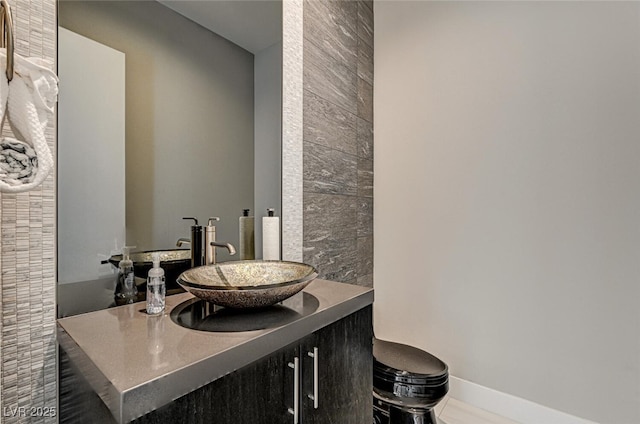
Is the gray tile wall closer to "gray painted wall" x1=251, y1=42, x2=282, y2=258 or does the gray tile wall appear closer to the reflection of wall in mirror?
the reflection of wall in mirror

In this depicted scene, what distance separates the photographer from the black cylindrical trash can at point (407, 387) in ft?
4.24

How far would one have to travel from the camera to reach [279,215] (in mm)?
1402

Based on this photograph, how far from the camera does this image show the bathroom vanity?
1.74 ft

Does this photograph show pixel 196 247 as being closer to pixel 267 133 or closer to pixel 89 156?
pixel 89 156

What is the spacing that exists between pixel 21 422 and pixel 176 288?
447 mm

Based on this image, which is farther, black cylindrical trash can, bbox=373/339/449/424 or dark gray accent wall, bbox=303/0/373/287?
dark gray accent wall, bbox=303/0/373/287

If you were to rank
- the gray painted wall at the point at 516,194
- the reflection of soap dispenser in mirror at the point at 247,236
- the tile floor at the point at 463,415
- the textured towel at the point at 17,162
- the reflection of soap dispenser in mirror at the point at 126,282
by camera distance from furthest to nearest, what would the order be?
the tile floor at the point at 463,415, the gray painted wall at the point at 516,194, the reflection of soap dispenser in mirror at the point at 247,236, the reflection of soap dispenser in mirror at the point at 126,282, the textured towel at the point at 17,162

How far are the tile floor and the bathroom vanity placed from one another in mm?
975

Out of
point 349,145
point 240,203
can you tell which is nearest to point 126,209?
point 240,203

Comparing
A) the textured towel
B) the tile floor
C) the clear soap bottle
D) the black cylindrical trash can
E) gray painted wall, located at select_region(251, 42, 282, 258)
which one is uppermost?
gray painted wall, located at select_region(251, 42, 282, 258)

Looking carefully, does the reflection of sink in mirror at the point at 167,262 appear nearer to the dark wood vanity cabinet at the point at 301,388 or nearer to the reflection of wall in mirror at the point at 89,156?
the reflection of wall in mirror at the point at 89,156

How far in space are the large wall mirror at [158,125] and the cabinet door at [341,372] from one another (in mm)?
538

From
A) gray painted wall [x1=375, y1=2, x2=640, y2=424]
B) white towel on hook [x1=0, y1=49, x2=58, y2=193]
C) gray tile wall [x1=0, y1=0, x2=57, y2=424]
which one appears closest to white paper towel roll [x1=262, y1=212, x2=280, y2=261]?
gray tile wall [x1=0, y1=0, x2=57, y2=424]

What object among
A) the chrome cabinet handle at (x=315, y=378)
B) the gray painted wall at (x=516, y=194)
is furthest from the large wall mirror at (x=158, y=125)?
the gray painted wall at (x=516, y=194)
